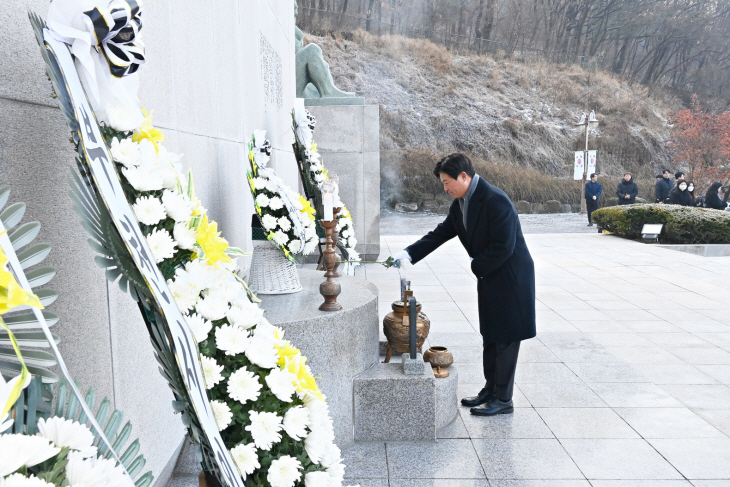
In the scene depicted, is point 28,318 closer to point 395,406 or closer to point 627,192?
point 395,406

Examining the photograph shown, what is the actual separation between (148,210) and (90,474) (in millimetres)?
776

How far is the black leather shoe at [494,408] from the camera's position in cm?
376

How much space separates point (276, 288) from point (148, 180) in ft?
6.62

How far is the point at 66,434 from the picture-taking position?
923 millimetres

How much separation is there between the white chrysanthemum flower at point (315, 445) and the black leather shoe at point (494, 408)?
2.28 meters

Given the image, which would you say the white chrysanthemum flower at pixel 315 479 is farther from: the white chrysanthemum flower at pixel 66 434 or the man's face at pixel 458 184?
the man's face at pixel 458 184

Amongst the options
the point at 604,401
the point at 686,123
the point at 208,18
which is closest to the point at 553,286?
the point at 604,401

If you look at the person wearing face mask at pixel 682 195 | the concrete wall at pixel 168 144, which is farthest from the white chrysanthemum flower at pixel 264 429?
the person wearing face mask at pixel 682 195

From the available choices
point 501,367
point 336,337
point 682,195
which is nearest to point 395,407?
point 336,337

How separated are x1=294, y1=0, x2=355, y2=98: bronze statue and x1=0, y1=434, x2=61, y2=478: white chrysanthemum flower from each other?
31.3 feet

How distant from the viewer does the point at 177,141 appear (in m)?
2.84

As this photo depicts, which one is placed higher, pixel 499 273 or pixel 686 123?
pixel 686 123

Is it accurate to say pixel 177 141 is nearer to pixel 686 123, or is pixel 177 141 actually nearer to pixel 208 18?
pixel 208 18

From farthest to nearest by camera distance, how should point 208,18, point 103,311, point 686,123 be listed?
point 686,123, point 208,18, point 103,311
